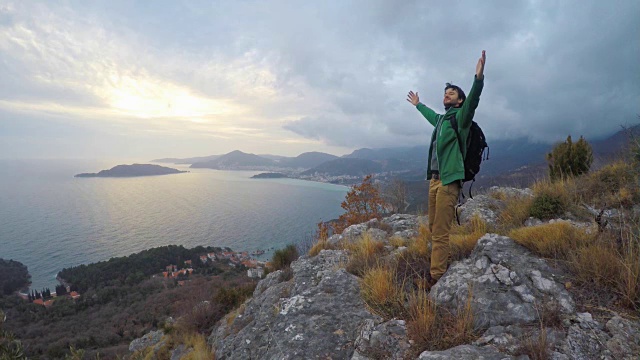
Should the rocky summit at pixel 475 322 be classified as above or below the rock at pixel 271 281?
above

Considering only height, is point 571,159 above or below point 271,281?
above

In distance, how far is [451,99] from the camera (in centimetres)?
380

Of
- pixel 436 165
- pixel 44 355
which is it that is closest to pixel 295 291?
pixel 436 165

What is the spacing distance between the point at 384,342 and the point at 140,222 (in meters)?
97.6

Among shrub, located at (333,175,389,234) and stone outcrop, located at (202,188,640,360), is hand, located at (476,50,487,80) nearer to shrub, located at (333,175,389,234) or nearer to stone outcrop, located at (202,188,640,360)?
stone outcrop, located at (202,188,640,360)

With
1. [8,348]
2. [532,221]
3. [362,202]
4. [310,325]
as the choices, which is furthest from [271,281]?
[362,202]

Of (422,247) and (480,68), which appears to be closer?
(480,68)

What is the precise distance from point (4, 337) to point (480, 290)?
6.14 meters

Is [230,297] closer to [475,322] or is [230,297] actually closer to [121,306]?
[475,322]

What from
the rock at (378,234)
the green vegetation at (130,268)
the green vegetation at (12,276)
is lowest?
the green vegetation at (12,276)

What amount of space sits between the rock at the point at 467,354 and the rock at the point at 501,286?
0.45m

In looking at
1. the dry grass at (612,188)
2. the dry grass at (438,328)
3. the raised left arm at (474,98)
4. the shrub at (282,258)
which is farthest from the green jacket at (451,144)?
the shrub at (282,258)

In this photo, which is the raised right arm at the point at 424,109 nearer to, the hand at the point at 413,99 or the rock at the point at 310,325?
the hand at the point at 413,99

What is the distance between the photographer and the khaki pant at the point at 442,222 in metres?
3.77
